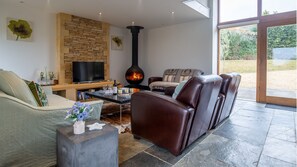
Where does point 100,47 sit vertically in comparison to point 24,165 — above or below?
above

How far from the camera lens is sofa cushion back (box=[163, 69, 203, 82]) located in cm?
532

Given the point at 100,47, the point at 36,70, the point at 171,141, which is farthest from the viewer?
the point at 100,47

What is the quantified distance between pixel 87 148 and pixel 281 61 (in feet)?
16.2

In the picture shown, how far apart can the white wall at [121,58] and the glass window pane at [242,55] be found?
3.25 meters

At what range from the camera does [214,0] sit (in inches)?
208

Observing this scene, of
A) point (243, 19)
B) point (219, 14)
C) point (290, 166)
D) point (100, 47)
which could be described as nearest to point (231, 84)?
point (290, 166)

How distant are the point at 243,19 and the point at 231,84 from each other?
316cm

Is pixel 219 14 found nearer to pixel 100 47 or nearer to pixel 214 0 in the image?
pixel 214 0

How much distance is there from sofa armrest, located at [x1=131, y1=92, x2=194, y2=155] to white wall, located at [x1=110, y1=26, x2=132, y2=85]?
13.7 ft

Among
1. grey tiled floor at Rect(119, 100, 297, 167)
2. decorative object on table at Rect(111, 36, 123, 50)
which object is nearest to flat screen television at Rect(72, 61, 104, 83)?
decorative object on table at Rect(111, 36, 123, 50)

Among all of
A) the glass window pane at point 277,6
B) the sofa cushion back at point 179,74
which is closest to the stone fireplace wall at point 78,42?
the sofa cushion back at point 179,74

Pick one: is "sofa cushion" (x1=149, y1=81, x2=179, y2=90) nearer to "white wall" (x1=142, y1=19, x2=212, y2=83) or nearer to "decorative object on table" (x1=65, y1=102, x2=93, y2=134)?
"white wall" (x1=142, y1=19, x2=212, y2=83)

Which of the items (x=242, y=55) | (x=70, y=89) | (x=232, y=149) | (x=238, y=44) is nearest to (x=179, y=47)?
(x=238, y=44)

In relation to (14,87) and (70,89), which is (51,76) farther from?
(14,87)
